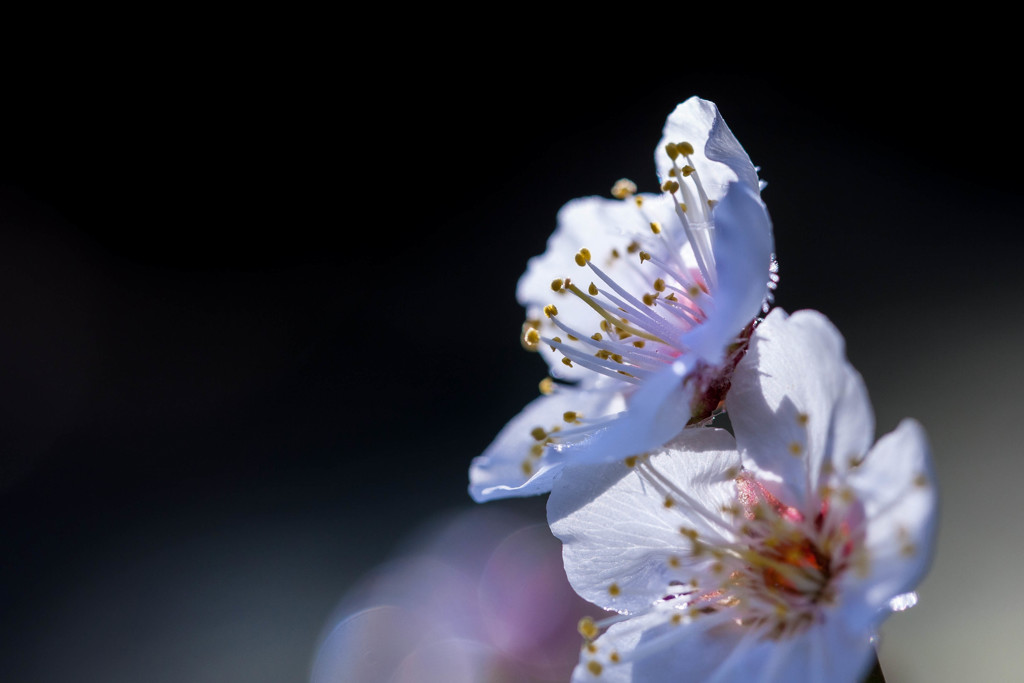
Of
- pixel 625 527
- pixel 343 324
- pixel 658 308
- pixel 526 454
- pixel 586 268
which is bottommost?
pixel 625 527

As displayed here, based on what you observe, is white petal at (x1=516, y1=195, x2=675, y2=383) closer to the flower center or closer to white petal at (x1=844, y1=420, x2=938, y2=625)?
the flower center

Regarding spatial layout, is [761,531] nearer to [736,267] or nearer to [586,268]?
[736,267]

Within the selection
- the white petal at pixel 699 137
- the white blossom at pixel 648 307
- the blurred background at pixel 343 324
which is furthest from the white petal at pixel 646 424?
the blurred background at pixel 343 324

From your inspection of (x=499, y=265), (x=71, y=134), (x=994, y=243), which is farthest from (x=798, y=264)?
(x=71, y=134)

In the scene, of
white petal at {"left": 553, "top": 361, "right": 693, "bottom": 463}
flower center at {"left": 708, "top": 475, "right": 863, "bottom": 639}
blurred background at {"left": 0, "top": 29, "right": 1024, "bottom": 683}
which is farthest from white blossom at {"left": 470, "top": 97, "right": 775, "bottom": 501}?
blurred background at {"left": 0, "top": 29, "right": 1024, "bottom": 683}

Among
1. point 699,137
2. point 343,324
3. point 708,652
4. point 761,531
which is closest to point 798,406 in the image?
point 761,531

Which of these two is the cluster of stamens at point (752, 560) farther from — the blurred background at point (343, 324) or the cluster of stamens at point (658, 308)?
the blurred background at point (343, 324)
